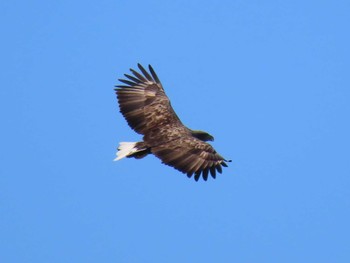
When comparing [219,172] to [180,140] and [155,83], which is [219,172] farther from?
[155,83]

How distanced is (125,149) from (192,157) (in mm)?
1534

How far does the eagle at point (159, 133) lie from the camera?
18750 mm

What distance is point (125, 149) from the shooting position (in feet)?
63.8

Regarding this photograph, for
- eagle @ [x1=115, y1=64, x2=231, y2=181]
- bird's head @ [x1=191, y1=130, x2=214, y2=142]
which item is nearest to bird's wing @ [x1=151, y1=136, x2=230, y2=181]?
eagle @ [x1=115, y1=64, x2=231, y2=181]

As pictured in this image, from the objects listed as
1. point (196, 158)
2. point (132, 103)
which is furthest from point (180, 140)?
point (132, 103)

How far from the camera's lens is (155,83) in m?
22.7

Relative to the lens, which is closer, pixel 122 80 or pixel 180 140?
pixel 180 140

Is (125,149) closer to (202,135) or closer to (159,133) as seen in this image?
(159,133)

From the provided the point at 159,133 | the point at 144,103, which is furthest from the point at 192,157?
the point at 144,103

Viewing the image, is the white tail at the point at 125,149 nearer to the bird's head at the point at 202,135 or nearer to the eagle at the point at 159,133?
the eagle at the point at 159,133

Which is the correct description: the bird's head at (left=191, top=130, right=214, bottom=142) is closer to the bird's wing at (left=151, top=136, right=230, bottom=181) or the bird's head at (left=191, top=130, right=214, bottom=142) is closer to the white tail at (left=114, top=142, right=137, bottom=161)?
the bird's wing at (left=151, top=136, right=230, bottom=181)

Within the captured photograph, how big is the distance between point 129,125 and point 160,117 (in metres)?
0.72

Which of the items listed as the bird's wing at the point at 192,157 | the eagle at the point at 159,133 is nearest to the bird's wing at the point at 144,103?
the eagle at the point at 159,133

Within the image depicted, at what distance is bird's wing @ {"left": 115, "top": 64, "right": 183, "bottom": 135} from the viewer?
20.7m
